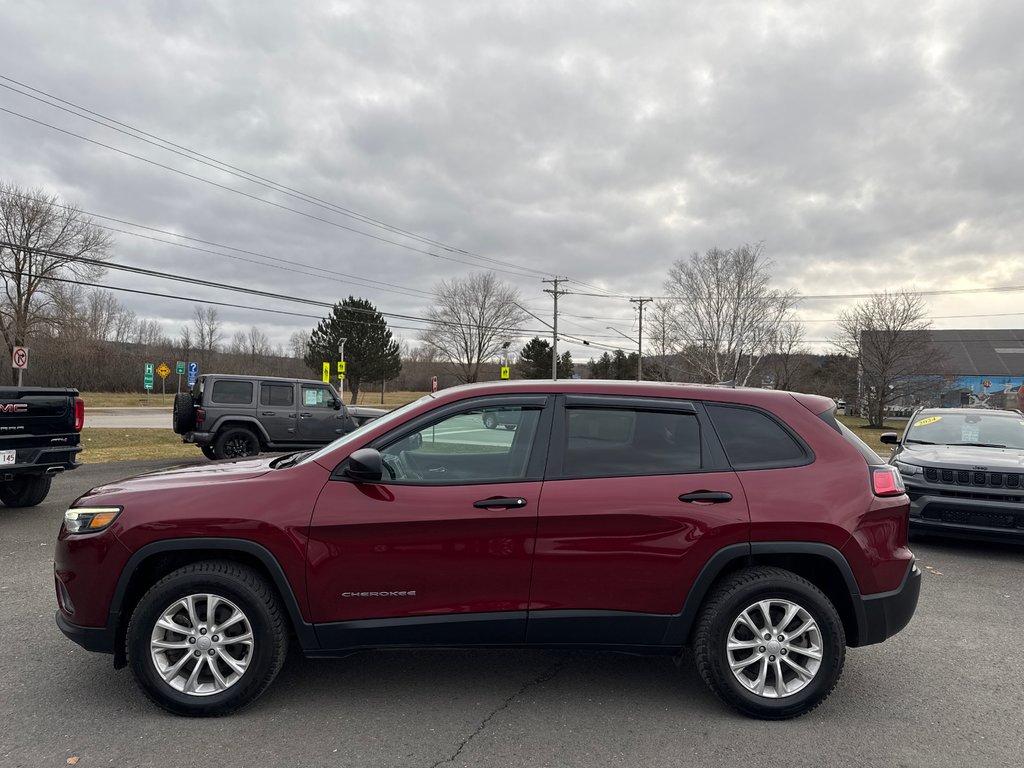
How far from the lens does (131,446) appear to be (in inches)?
644

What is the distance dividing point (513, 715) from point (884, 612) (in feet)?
6.49

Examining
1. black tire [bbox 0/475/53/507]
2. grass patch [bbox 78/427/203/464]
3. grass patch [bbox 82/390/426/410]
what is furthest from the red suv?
grass patch [bbox 82/390/426/410]

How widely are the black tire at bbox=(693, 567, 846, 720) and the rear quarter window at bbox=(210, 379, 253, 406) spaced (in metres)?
12.1

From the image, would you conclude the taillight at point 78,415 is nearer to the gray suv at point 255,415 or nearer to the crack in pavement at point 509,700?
the gray suv at point 255,415

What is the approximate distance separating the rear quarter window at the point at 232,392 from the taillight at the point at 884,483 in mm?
12465

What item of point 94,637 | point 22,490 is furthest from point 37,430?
point 94,637

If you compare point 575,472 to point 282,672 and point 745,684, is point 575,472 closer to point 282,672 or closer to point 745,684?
point 745,684

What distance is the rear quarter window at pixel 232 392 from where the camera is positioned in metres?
13.0

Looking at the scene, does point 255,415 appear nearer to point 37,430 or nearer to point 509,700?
point 37,430

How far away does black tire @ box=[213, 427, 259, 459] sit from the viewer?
12914 mm

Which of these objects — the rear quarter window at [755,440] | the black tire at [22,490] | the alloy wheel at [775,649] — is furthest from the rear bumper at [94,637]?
the black tire at [22,490]

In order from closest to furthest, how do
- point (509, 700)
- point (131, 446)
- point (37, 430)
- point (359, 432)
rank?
point (509, 700), point (359, 432), point (37, 430), point (131, 446)

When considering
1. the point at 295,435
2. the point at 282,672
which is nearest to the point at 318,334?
the point at 295,435

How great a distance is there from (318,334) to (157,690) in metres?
63.0
